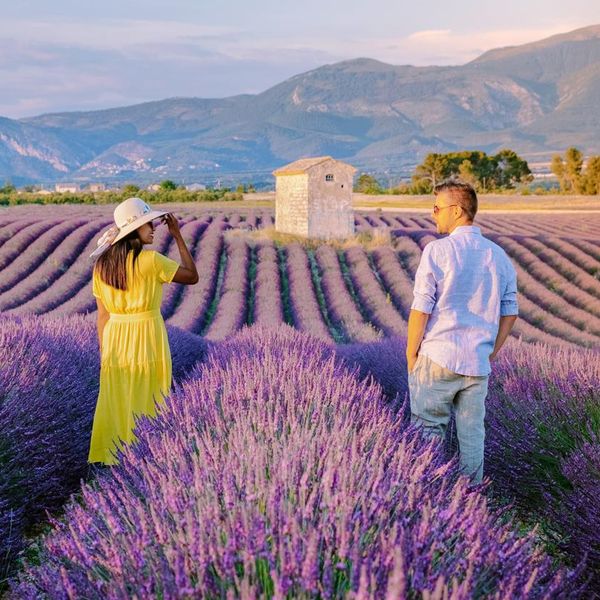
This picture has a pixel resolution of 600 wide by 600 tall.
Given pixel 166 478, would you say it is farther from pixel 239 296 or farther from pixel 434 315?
pixel 239 296

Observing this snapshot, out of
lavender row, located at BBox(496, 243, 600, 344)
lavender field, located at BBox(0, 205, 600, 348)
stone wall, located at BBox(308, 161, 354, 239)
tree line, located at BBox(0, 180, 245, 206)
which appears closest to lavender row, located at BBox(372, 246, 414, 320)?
lavender field, located at BBox(0, 205, 600, 348)

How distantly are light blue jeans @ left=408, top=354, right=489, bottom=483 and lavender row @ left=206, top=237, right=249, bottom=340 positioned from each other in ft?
25.2

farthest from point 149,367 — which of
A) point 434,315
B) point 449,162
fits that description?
point 449,162

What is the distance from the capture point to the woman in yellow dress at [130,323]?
3789 mm

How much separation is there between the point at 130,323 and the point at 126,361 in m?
0.19

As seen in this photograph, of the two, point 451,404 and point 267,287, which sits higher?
point 451,404

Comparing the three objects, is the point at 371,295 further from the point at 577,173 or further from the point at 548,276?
the point at 577,173

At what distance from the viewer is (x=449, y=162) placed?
66.8 metres

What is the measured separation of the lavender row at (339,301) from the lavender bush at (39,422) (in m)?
6.81

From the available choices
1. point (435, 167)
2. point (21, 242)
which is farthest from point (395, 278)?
point (435, 167)

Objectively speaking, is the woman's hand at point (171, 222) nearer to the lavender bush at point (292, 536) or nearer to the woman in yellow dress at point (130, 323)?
the woman in yellow dress at point (130, 323)

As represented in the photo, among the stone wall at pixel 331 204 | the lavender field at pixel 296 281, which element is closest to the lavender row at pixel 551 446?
the lavender field at pixel 296 281

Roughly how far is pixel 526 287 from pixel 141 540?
17462 mm

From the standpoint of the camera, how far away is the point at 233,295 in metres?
16.7
